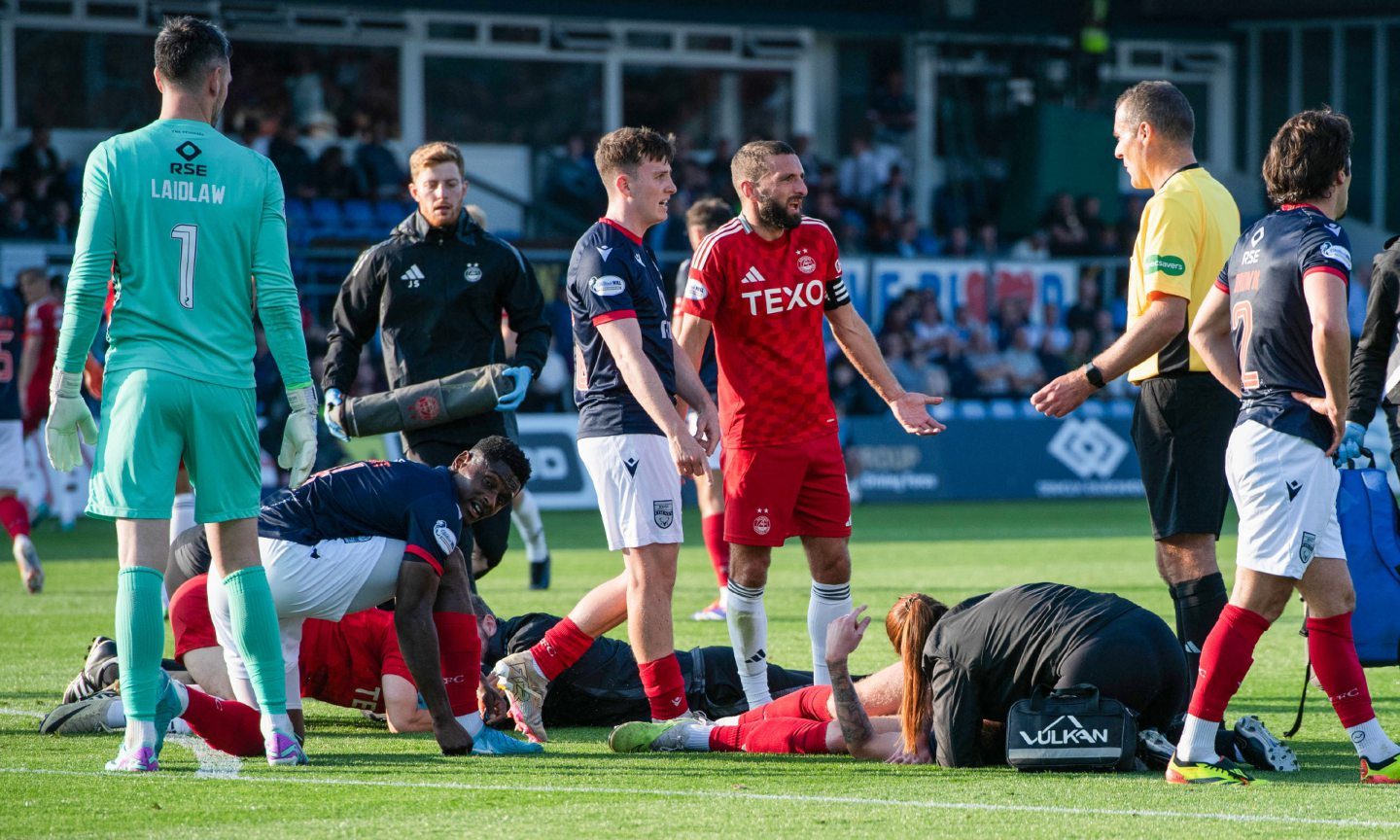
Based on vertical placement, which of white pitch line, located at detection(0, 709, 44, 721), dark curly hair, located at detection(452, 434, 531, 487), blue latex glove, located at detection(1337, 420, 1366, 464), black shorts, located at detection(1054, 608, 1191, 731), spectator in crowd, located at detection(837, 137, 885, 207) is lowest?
white pitch line, located at detection(0, 709, 44, 721)

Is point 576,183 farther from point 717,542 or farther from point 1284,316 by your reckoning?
point 1284,316

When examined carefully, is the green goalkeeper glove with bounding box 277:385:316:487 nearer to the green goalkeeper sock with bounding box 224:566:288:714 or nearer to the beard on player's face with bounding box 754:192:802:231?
the green goalkeeper sock with bounding box 224:566:288:714

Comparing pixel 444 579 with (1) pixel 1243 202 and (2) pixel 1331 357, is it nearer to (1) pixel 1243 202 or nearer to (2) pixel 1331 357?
(2) pixel 1331 357

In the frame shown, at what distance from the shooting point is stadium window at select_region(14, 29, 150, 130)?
75.2ft

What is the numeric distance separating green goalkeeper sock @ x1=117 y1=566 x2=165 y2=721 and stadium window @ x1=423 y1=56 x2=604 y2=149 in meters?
20.9

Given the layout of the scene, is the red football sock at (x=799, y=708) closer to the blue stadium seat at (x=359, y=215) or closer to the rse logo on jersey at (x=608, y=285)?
the rse logo on jersey at (x=608, y=285)

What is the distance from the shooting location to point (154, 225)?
18.0ft

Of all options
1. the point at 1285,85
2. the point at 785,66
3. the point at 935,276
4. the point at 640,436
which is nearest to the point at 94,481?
the point at 640,436

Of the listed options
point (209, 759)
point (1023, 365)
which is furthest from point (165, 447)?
point (1023, 365)

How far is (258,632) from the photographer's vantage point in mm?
5605

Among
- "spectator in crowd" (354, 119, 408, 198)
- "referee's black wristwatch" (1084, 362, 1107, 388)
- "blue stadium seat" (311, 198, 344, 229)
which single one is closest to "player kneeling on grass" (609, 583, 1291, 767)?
"referee's black wristwatch" (1084, 362, 1107, 388)

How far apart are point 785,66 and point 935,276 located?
23.1 feet

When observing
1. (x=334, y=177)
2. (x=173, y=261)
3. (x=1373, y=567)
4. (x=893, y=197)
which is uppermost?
(x=893, y=197)

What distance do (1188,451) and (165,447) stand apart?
3.68 meters
